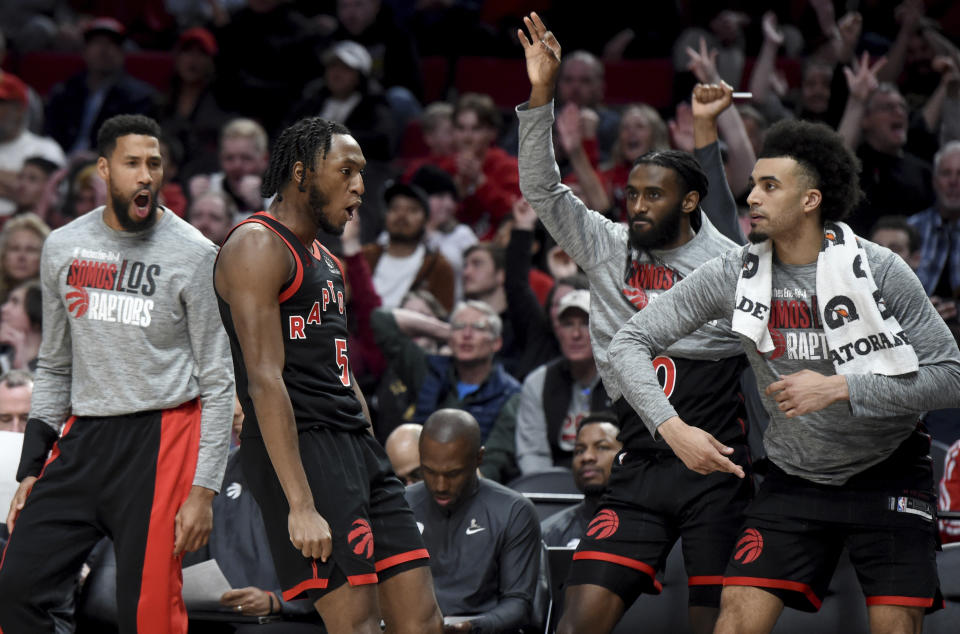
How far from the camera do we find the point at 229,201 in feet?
27.5

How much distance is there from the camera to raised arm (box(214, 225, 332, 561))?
3.47 meters

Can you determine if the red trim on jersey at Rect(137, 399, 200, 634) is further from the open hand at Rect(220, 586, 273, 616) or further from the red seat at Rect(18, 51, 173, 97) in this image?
the red seat at Rect(18, 51, 173, 97)

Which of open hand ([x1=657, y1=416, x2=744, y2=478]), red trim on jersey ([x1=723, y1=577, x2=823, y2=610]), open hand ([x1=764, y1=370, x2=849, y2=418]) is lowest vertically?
red trim on jersey ([x1=723, y1=577, x2=823, y2=610])

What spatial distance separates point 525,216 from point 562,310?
700 millimetres

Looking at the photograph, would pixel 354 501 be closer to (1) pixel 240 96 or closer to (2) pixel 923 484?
(2) pixel 923 484

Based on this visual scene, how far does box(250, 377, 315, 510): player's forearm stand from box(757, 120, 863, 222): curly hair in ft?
5.66

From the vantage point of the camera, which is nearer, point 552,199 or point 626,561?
point 626,561

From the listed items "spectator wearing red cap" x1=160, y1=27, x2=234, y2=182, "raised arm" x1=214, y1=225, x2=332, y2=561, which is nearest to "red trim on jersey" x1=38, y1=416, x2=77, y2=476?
"raised arm" x1=214, y1=225, x2=332, y2=561

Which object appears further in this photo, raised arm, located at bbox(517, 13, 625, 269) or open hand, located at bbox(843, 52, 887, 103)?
open hand, located at bbox(843, 52, 887, 103)

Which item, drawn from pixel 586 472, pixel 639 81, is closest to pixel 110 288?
pixel 586 472

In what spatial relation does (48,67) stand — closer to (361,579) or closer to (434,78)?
(434,78)

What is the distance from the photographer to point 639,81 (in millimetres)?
10555

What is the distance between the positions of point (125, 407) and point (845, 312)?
2310 mm

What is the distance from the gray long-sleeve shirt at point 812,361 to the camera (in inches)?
144
